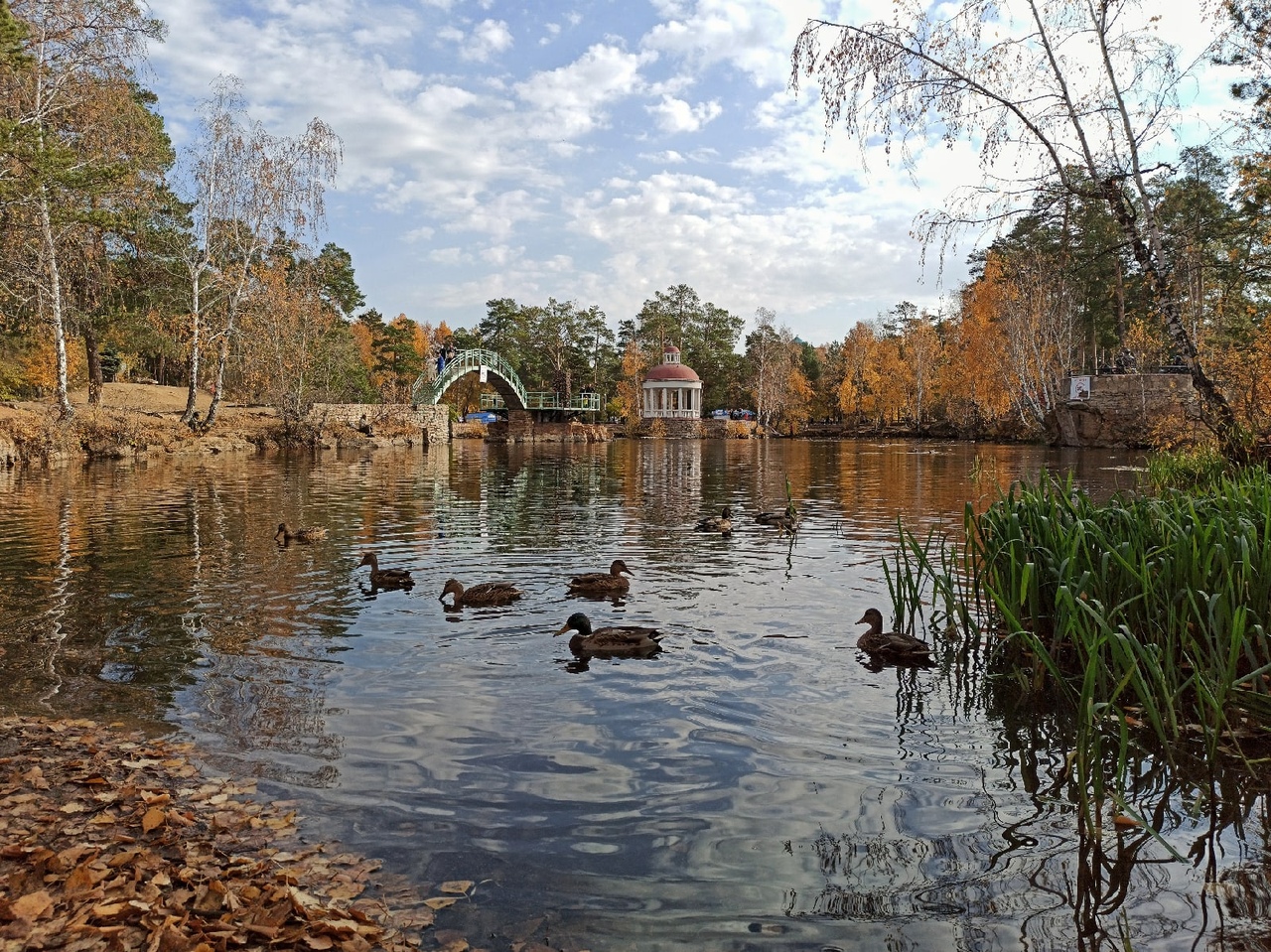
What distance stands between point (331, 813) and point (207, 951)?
72.8 inches

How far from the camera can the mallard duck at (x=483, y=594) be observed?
10594mm

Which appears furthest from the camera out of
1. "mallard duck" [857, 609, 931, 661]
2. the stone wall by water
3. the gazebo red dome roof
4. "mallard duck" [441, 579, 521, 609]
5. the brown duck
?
the gazebo red dome roof

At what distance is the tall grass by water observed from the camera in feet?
16.1

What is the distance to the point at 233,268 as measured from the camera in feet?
134

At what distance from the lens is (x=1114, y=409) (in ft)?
169

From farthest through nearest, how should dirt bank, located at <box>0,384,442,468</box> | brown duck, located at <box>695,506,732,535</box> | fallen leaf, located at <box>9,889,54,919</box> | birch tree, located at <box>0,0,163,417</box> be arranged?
Result: dirt bank, located at <box>0,384,442,468</box>
birch tree, located at <box>0,0,163,417</box>
brown duck, located at <box>695,506,732,535</box>
fallen leaf, located at <box>9,889,54,919</box>

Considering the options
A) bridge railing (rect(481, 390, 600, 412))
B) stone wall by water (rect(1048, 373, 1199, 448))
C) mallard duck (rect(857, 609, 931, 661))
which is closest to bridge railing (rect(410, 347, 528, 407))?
bridge railing (rect(481, 390, 600, 412))

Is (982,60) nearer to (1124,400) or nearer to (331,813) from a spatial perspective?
(331,813)

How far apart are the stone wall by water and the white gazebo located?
40524 mm

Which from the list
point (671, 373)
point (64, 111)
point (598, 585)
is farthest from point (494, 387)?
point (598, 585)

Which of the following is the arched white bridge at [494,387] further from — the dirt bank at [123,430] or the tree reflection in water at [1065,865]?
the tree reflection in water at [1065,865]

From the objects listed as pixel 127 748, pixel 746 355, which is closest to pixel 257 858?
pixel 127 748

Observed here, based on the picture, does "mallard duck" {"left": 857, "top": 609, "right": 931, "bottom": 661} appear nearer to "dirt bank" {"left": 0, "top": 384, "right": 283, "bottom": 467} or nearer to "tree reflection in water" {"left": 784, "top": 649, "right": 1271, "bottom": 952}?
"tree reflection in water" {"left": 784, "top": 649, "right": 1271, "bottom": 952}

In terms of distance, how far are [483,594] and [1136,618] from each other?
717 cm
